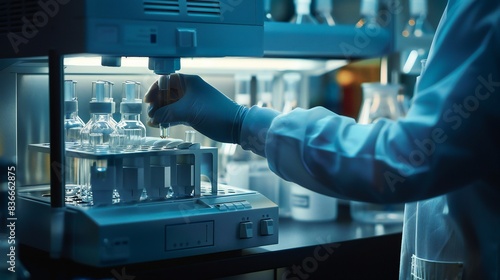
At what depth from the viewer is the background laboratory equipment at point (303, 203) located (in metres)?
2.22

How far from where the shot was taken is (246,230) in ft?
5.54

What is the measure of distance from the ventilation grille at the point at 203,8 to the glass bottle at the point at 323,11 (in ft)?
2.83

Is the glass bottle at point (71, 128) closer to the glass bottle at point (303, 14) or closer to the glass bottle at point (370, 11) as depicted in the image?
the glass bottle at point (303, 14)

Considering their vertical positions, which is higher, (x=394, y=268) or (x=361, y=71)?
(x=361, y=71)

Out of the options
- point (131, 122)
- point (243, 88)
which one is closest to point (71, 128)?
point (131, 122)

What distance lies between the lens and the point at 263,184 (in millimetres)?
2250

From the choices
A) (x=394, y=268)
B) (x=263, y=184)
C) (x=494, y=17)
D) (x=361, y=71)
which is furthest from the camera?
(x=361, y=71)

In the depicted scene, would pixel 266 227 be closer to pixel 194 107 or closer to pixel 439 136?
pixel 194 107

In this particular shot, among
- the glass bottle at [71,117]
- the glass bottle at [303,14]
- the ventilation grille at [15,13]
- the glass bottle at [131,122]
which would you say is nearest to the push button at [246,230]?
the glass bottle at [131,122]

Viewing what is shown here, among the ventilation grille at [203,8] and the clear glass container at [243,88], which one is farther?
the clear glass container at [243,88]

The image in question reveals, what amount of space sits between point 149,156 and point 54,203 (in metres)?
0.23

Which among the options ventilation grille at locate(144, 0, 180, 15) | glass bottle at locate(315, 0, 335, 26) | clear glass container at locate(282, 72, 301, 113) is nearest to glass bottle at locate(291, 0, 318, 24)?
glass bottle at locate(315, 0, 335, 26)

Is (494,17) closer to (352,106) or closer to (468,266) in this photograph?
(468,266)

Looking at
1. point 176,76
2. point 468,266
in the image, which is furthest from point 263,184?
point 468,266
